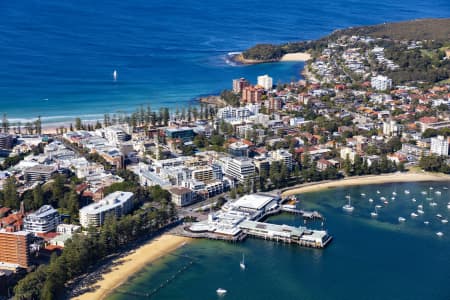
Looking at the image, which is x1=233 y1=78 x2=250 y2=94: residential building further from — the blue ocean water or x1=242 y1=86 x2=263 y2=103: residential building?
the blue ocean water

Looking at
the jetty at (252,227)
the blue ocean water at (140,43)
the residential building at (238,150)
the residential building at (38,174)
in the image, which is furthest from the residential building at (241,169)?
the blue ocean water at (140,43)

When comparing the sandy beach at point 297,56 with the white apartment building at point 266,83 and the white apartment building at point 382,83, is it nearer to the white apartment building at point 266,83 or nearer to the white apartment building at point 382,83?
the white apartment building at point 266,83

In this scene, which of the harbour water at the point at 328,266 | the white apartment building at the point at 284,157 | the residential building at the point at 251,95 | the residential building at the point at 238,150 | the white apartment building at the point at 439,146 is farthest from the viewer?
the residential building at the point at 251,95

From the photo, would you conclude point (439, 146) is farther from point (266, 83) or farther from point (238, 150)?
point (266, 83)

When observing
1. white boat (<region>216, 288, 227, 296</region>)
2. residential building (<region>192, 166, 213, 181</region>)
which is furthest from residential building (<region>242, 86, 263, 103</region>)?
white boat (<region>216, 288, 227, 296</region>)

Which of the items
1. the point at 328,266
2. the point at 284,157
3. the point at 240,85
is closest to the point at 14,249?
the point at 328,266
